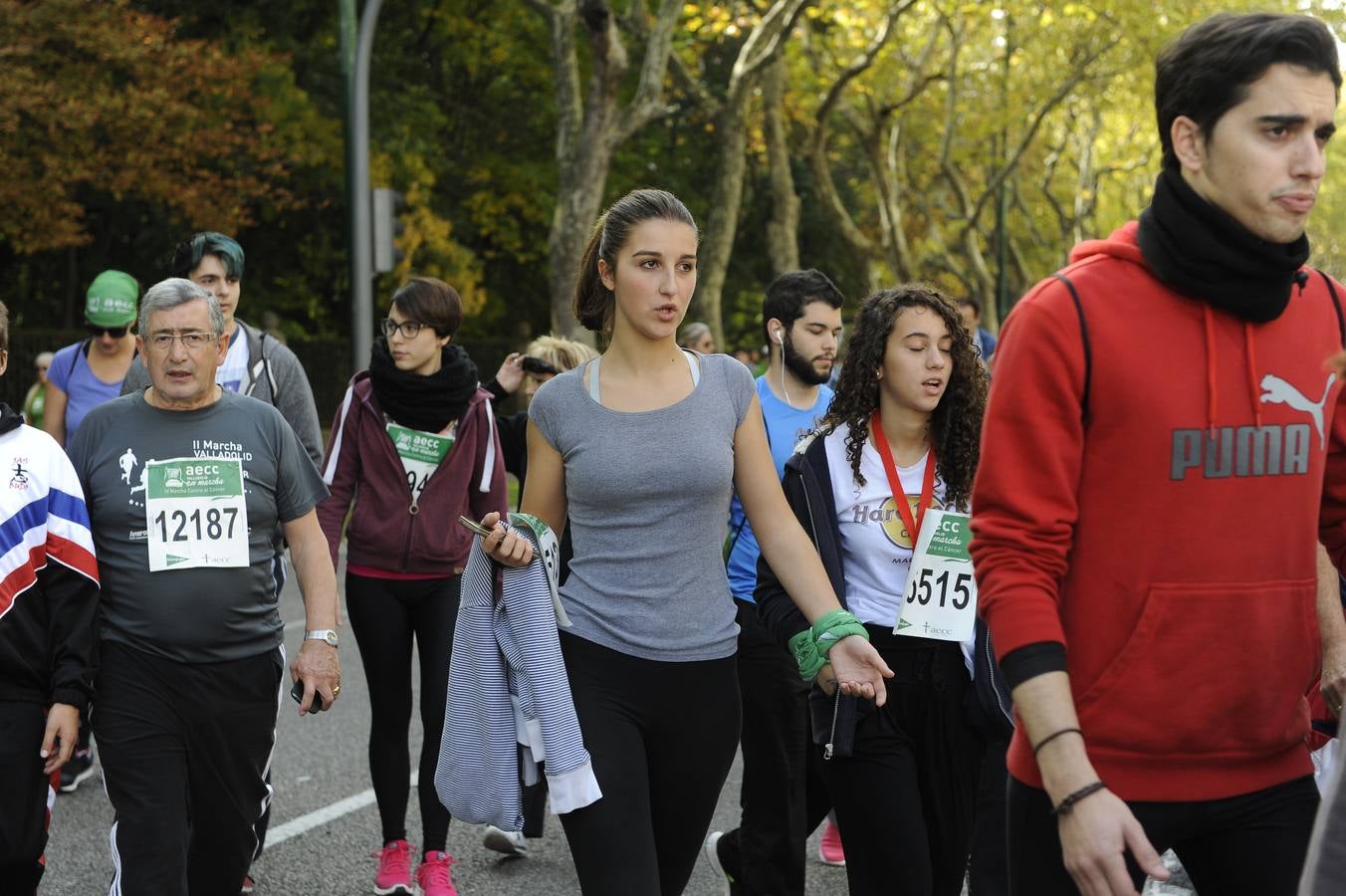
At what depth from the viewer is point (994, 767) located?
4.22m

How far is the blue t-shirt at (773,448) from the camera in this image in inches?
211

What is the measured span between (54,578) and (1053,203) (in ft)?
114

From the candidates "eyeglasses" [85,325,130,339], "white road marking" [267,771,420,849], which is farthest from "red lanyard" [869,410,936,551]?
"eyeglasses" [85,325,130,339]

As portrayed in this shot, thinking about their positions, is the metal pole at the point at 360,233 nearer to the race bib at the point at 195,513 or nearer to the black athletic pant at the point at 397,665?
the black athletic pant at the point at 397,665

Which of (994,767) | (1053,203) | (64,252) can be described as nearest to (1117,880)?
(994,767)

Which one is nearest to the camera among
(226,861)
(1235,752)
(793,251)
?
(1235,752)

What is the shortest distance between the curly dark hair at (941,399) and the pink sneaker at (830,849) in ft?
6.48

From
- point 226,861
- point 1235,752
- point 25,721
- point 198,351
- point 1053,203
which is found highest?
point 1053,203

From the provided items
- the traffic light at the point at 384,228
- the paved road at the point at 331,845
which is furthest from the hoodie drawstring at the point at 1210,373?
the traffic light at the point at 384,228

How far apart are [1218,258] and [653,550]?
1.60 metres

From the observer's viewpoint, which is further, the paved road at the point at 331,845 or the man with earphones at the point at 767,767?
the paved road at the point at 331,845

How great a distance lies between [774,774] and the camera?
5.00 m

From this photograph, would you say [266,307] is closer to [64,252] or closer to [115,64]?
[64,252]

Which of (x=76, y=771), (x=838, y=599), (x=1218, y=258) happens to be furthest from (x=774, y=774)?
(x=76, y=771)
